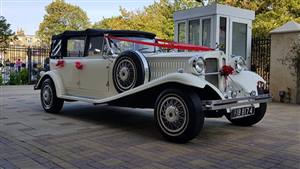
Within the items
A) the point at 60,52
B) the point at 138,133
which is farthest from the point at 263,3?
the point at 138,133

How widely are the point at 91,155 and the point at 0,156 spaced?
1.08 m

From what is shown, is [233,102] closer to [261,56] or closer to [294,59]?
[294,59]

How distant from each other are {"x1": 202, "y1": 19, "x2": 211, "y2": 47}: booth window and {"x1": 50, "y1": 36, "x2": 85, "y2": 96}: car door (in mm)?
5464

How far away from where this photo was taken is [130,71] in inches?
227

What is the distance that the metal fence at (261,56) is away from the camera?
11.9 m

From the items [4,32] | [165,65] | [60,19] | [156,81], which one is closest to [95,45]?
[165,65]

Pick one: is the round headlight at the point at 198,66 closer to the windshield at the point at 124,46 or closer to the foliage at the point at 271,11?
the windshield at the point at 124,46

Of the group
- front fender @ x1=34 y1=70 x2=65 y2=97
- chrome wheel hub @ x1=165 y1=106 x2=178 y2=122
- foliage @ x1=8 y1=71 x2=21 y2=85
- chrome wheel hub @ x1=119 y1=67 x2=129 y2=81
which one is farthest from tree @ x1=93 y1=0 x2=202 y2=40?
chrome wheel hub @ x1=165 y1=106 x2=178 y2=122

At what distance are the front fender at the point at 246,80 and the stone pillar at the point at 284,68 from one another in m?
4.77

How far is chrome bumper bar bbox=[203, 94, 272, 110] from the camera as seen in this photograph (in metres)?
4.93

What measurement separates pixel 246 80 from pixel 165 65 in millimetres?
1385

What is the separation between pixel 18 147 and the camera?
4.75 metres

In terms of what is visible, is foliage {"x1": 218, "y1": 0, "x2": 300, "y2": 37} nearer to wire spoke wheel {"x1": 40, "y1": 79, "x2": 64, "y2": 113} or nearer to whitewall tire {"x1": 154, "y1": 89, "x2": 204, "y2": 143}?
wire spoke wheel {"x1": 40, "y1": 79, "x2": 64, "y2": 113}

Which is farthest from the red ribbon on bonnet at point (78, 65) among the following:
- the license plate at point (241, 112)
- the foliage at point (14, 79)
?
the foliage at point (14, 79)
